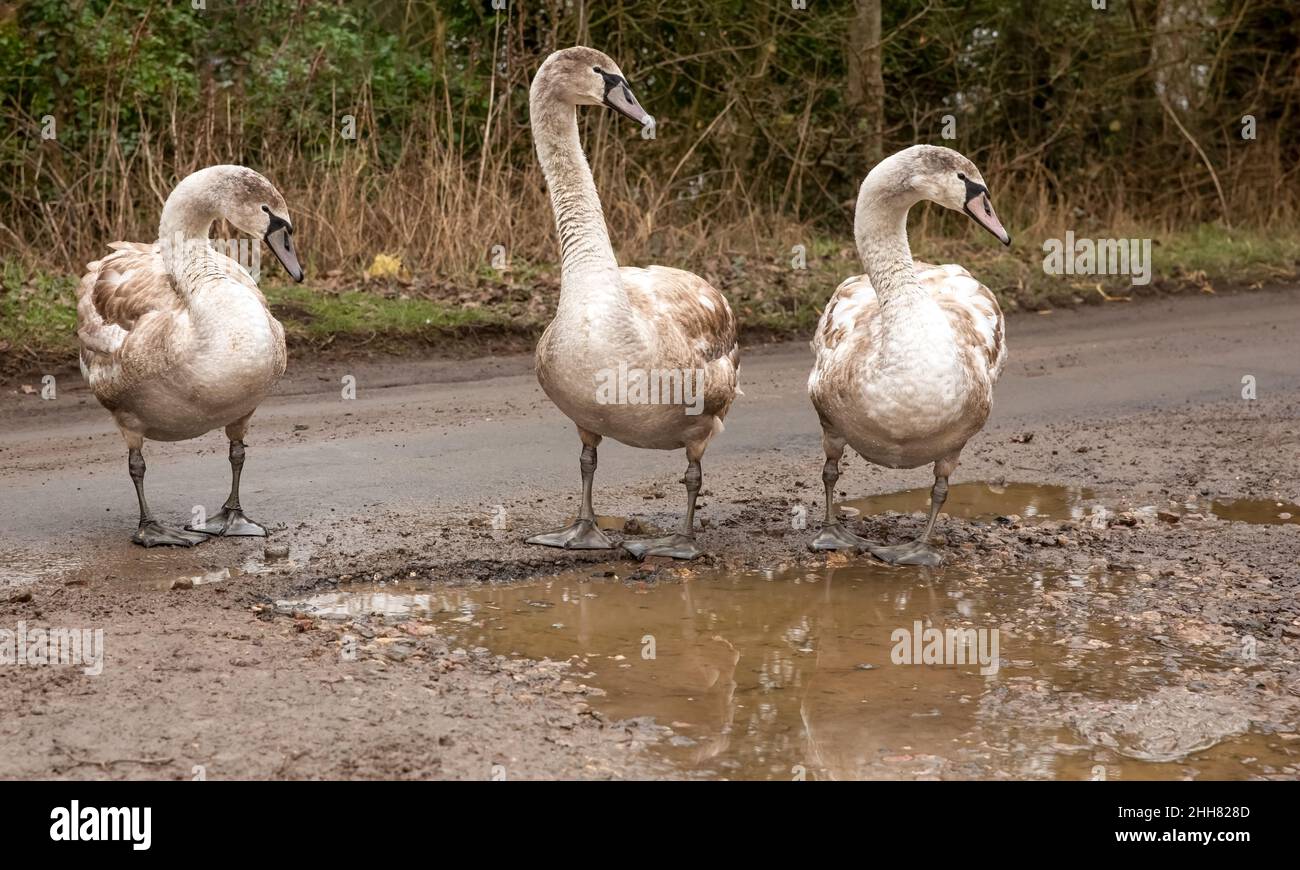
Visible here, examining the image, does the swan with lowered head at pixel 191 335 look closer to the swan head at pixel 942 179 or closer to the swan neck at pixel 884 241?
the swan neck at pixel 884 241

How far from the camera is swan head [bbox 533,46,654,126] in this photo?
649 cm

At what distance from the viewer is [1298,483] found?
7.67 m

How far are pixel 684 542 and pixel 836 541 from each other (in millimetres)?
686

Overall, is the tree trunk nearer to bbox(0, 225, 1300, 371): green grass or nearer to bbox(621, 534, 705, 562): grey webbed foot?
bbox(0, 225, 1300, 371): green grass

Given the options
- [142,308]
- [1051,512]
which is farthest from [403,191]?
[1051,512]

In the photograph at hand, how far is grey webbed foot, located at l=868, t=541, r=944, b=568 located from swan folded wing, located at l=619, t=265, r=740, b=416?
0.95 meters

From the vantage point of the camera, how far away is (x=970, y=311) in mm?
6871

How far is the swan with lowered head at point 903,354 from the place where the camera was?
6.01 meters

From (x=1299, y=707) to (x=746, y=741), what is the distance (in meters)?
1.83

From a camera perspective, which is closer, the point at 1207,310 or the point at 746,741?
the point at 746,741

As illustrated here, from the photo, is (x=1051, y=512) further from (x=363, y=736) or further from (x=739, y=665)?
(x=363, y=736)
